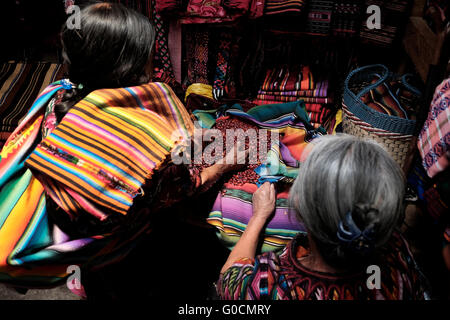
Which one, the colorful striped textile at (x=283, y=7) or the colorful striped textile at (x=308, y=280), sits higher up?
the colorful striped textile at (x=283, y=7)

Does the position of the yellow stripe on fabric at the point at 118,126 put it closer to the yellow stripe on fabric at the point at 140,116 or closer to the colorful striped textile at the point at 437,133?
the yellow stripe on fabric at the point at 140,116

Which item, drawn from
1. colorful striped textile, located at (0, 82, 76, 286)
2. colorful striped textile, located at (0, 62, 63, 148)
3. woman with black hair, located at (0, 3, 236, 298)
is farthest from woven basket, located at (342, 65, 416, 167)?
colorful striped textile, located at (0, 62, 63, 148)

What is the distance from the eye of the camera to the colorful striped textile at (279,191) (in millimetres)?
1542

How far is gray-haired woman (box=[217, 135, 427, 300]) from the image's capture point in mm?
896

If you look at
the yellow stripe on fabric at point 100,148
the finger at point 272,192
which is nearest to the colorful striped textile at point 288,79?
the finger at point 272,192

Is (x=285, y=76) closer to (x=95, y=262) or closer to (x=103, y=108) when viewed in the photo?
(x=103, y=108)

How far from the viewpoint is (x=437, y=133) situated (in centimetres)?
131

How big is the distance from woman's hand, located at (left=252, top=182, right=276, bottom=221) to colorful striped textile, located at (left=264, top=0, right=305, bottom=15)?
1.24 m

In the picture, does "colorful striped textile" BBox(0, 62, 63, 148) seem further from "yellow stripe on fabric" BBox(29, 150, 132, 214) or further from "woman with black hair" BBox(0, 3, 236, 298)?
"yellow stripe on fabric" BBox(29, 150, 132, 214)

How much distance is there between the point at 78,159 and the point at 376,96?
1539 mm

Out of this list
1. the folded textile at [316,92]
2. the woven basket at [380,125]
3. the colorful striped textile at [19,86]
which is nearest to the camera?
the woven basket at [380,125]

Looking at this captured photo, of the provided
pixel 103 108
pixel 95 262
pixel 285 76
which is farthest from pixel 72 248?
pixel 285 76

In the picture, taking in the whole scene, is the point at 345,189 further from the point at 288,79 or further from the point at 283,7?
the point at 288,79

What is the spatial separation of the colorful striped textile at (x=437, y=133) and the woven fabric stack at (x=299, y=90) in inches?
42.7
